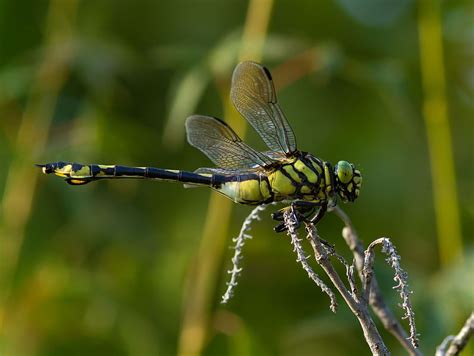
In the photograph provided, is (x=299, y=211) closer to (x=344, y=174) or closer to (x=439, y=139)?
(x=344, y=174)

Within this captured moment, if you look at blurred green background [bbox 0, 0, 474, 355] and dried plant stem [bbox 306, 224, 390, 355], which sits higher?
blurred green background [bbox 0, 0, 474, 355]

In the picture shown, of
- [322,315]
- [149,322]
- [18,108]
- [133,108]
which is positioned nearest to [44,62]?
[18,108]

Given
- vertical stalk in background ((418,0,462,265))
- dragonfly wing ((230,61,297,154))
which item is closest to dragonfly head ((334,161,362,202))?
dragonfly wing ((230,61,297,154))

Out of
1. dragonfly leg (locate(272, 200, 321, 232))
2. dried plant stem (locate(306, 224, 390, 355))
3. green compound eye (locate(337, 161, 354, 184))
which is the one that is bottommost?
dried plant stem (locate(306, 224, 390, 355))

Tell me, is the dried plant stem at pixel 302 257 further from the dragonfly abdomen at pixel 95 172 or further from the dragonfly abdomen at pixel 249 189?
Result: the dragonfly abdomen at pixel 95 172

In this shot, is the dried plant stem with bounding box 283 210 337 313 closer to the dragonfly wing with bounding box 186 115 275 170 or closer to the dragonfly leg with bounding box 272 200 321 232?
the dragonfly leg with bounding box 272 200 321 232

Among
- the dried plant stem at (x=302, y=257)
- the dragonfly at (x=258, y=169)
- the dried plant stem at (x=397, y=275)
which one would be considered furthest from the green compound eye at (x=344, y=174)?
the dried plant stem at (x=397, y=275)

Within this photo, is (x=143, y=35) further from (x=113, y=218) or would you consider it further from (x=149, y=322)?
(x=149, y=322)

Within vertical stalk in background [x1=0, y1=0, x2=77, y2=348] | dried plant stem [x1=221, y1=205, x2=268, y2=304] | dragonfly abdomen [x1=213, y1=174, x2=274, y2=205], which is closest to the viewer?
dried plant stem [x1=221, y1=205, x2=268, y2=304]
